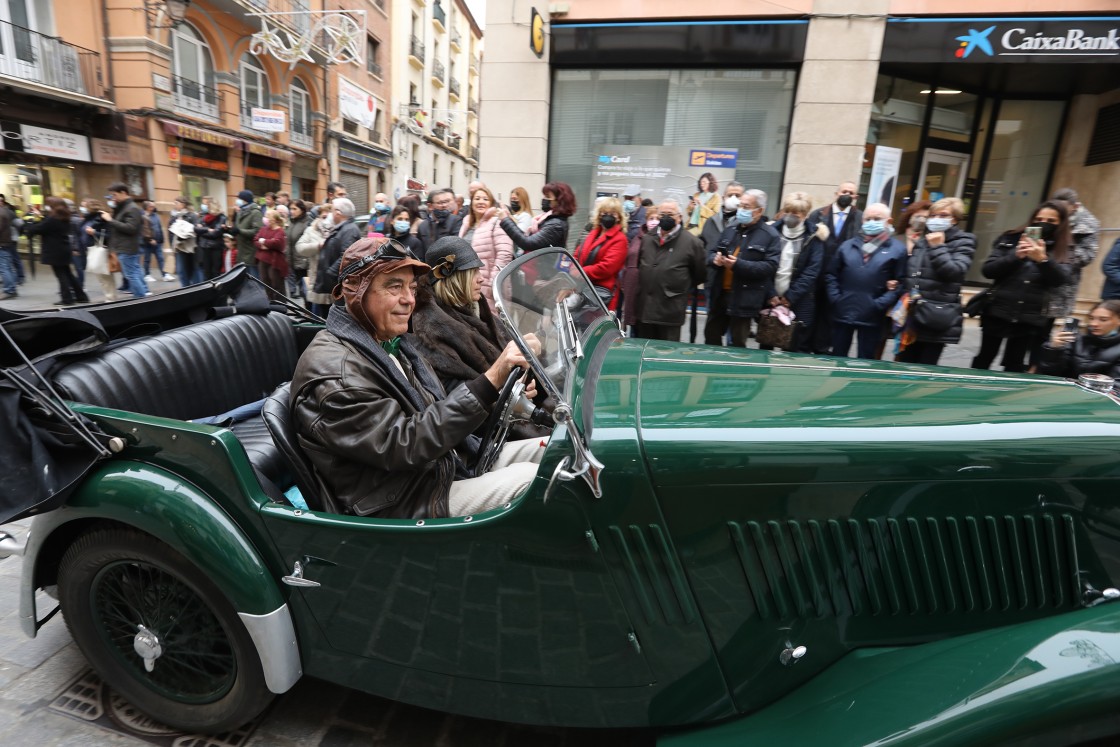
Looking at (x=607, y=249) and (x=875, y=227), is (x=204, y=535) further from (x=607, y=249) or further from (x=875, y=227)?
(x=875, y=227)

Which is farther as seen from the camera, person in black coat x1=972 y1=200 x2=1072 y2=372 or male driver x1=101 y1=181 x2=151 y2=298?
male driver x1=101 y1=181 x2=151 y2=298

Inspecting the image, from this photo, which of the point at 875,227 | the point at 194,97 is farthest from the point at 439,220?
the point at 194,97

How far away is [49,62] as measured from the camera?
1379 centimetres

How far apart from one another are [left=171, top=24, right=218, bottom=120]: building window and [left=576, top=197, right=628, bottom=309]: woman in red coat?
50.9 feet

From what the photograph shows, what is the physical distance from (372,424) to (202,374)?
4.02ft

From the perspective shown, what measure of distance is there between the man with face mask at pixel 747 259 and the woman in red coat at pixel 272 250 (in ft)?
20.0

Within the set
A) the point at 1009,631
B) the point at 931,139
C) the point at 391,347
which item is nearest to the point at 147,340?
the point at 391,347

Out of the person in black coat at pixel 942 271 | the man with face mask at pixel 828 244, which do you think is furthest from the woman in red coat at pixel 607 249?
the person in black coat at pixel 942 271

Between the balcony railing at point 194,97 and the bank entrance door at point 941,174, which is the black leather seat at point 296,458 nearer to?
the bank entrance door at point 941,174

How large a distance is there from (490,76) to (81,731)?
379 inches

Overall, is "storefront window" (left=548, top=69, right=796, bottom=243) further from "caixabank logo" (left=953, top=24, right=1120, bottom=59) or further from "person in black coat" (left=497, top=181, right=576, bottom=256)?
"person in black coat" (left=497, top=181, right=576, bottom=256)

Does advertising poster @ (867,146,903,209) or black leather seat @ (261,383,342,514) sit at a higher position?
advertising poster @ (867,146,903,209)

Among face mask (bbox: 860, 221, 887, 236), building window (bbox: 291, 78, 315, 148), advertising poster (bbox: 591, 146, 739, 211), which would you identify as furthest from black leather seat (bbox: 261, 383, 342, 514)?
building window (bbox: 291, 78, 315, 148)

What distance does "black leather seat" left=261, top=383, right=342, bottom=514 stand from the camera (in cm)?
184
